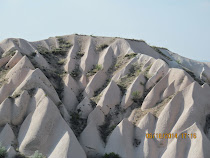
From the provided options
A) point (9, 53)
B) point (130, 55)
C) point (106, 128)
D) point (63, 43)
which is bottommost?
point (106, 128)

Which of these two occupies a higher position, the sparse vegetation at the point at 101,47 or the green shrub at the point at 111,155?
the sparse vegetation at the point at 101,47

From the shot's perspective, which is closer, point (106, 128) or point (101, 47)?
point (106, 128)

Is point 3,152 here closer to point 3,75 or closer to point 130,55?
point 3,75

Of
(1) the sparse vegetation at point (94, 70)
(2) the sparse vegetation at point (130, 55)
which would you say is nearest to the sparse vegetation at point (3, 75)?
(1) the sparse vegetation at point (94, 70)

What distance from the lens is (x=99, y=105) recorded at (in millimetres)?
32906

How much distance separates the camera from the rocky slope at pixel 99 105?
91.7ft

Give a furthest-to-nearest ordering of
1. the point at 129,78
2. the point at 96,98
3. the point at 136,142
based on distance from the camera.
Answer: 1. the point at 129,78
2. the point at 96,98
3. the point at 136,142

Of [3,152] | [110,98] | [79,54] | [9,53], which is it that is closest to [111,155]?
[110,98]

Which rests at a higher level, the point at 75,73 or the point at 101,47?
the point at 101,47

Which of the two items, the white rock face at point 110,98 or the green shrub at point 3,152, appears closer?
the green shrub at point 3,152

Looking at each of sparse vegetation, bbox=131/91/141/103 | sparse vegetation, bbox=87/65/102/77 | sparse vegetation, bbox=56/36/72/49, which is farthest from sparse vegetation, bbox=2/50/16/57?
sparse vegetation, bbox=131/91/141/103

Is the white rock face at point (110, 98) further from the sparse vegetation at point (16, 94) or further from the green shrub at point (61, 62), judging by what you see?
the green shrub at point (61, 62)
